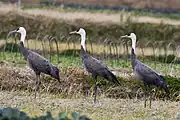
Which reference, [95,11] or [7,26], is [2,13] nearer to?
[7,26]

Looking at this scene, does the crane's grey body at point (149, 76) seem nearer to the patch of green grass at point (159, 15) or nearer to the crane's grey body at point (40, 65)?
the crane's grey body at point (40, 65)

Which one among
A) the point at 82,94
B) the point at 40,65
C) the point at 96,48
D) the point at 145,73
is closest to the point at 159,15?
the point at 96,48

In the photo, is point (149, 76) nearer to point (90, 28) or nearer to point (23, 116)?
point (23, 116)

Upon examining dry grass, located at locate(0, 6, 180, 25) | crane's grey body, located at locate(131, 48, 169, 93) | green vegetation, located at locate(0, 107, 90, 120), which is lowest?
dry grass, located at locate(0, 6, 180, 25)

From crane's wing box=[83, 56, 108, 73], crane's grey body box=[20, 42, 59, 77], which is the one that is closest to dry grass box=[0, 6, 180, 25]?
crane's grey body box=[20, 42, 59, 77]

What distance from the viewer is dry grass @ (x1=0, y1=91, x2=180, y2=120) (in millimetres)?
15297

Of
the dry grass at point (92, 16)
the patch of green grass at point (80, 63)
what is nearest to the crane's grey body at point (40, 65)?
the patch of green grass at point (80, 63)

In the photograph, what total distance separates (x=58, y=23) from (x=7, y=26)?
2520 mm

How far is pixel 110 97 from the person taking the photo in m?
19.4

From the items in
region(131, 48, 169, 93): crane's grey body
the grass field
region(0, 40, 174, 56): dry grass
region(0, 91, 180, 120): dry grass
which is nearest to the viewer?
region(0, 91, 180, 120): dry grass

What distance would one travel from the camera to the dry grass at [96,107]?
50.2 feet

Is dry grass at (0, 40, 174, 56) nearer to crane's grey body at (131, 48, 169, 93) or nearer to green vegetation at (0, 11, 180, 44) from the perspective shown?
green vegetation at (0, 11, 180, 44)

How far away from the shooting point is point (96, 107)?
16.2 metres

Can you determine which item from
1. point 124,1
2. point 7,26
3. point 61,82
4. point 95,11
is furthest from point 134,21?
point 61,82
